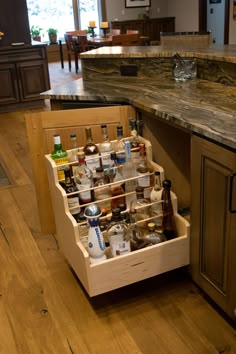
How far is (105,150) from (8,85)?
13.8 feet

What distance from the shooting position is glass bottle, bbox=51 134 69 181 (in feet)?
6.46

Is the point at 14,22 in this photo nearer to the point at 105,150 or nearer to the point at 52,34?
the point at 105,150

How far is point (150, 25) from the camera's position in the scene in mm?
11164

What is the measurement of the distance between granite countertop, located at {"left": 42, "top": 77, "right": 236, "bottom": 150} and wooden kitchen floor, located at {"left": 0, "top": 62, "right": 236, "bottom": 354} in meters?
0.82

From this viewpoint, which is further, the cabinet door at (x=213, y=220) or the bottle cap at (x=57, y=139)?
the bottle cap at (x=57, y=139)

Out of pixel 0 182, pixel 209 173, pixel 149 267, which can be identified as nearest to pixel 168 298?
pixel 149 267

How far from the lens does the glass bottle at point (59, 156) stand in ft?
6.46

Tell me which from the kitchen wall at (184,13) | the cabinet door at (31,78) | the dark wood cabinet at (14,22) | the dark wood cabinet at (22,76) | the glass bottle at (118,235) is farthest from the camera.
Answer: the kitchen wall at (184,13)

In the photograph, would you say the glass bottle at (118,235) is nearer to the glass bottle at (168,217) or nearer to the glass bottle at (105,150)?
the glass bottle at (168,217)

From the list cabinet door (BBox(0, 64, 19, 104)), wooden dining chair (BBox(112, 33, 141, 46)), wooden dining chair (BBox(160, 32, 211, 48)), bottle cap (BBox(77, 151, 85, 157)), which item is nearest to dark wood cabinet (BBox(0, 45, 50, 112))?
cabinet door (BBox(0, 64, 19, 104))

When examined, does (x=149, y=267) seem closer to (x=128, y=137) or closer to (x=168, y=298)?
(x=168, y=298)

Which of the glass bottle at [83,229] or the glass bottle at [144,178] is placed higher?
the glass bottle at [144,178]

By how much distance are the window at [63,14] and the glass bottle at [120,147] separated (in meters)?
10.2

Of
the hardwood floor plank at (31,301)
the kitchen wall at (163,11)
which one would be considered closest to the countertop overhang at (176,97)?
the hardwood floor plank at (31,301)
